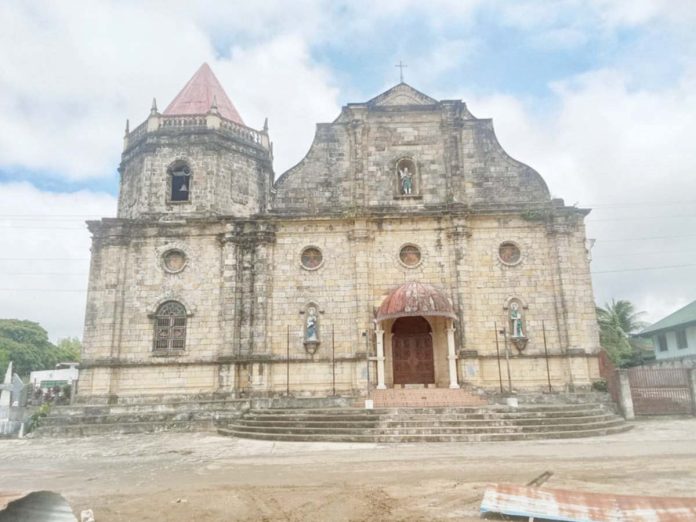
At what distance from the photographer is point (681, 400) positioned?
1806 cm

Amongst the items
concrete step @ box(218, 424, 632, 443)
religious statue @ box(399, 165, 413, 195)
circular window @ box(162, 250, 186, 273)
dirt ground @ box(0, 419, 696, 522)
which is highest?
religious statue @ box(399, 165, 413, 195)

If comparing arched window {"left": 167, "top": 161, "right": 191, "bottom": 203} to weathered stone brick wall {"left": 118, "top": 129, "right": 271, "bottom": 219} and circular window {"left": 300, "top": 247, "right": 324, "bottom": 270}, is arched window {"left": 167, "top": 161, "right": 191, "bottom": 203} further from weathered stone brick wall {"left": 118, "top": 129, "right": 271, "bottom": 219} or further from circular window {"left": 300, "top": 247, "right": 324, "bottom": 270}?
circular window {"left": 300, "top": 247, "right": 324, "bottom": 270}

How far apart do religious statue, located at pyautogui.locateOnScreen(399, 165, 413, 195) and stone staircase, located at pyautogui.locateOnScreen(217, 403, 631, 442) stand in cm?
924

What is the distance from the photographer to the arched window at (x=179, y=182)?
69.1 ft

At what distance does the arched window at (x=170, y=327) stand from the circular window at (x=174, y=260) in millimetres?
1338

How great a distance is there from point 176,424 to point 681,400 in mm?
17122

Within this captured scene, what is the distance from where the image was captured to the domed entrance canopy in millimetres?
17828

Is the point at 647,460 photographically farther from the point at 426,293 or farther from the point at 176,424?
the point at 176,424

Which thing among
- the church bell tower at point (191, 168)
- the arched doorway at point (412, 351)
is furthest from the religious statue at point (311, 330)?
the church bell tower at point (191, 168)

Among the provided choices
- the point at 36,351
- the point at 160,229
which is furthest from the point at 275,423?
the point at 36,351

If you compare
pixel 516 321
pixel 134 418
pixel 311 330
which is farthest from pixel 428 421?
pixel 134 418

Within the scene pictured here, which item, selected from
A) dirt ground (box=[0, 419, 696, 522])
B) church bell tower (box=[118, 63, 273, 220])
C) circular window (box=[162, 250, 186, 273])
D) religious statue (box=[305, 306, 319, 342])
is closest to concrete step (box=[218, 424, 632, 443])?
dirt ground (box=[0, 419, 696, 522])

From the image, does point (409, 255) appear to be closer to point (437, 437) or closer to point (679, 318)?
point (437, 437)

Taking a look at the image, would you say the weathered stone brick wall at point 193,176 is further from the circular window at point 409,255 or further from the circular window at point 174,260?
the circular window at point 409,255
